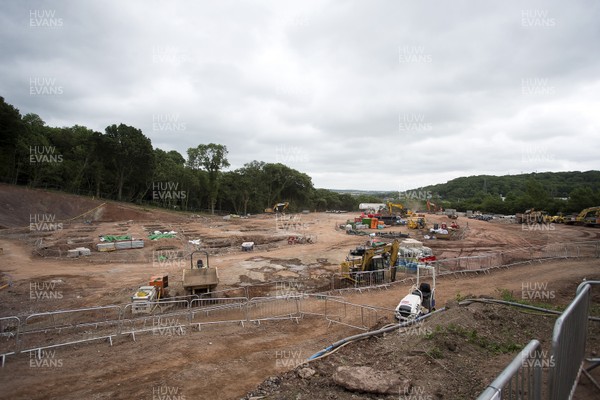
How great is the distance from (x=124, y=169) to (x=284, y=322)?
67563 millimetres

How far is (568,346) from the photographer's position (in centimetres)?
400

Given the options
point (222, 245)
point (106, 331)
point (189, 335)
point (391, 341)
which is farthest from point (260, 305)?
point (222, 245)

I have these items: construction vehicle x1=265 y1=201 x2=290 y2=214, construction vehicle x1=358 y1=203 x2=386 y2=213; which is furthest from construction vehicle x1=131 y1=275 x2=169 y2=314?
construction vehicle x1=358 y1=203 x2=386 y2=213

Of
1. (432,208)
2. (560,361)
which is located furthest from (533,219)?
(560,361)

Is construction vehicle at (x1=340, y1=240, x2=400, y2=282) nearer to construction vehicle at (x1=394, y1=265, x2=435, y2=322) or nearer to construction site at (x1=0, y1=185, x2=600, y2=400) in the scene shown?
construction site at (x1=0, y1=185, x2=600, y2=400)

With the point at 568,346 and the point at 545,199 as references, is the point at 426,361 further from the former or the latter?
the point at 545,199

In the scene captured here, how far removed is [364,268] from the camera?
21266 millimetres

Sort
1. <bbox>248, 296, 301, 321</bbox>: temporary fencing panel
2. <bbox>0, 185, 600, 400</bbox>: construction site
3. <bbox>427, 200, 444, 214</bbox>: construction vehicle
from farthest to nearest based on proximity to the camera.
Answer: <bbox>427, 200, 444, 214</bbox>: construction vehicle
<bbox>248, 296, 301, 321</bbox>: temporary fencing panel
<bbox>0, 185, 600, 400</bbox>: construction site

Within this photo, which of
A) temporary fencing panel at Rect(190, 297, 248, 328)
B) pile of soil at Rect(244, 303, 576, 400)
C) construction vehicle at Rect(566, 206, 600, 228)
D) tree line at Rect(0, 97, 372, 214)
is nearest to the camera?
pile of soil at Rect(244, 303, 576, 400)

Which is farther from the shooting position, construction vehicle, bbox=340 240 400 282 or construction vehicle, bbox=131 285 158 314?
construction vehicle, bbox=340 240 400 282

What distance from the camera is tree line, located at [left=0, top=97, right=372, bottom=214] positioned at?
5919 cm

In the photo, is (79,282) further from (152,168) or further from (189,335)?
(152,168)

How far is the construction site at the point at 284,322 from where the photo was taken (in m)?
6.57

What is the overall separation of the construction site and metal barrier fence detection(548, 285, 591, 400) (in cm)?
5
